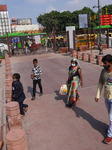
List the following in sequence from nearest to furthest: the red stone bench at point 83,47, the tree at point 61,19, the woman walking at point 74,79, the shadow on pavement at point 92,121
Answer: the shadow on pavement at point 92,121 → the woman walking at point 74,79 → the red stone bench at point 83,47 → the tree at point 61,19

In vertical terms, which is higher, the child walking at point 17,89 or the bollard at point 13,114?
the child walking at point 17,89

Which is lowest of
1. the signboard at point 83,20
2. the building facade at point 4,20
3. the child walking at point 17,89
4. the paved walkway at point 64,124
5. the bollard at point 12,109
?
the paved walkway at point 64,124

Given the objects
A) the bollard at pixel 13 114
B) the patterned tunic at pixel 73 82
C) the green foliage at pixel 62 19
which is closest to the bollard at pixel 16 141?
the bollard at pixel 13 114

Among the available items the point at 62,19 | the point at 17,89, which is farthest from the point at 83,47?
the point at 62,19

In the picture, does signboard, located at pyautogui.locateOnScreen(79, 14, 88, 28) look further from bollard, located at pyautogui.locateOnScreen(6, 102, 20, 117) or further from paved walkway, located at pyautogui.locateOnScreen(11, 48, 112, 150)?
bollard, located at pyautogui.locateOnScreen(6, 102, 20, 117)

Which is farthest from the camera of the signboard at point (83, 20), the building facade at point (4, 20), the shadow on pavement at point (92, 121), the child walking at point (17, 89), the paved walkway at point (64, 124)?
the building facade at point (4, 20)

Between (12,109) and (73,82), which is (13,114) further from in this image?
(73,82)

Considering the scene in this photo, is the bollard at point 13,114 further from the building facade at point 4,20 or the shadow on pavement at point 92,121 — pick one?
the building facade at point 4,20

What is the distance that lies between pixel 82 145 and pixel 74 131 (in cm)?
55

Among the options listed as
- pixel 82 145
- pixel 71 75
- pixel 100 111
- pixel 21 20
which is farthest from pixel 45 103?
pixel 21 20

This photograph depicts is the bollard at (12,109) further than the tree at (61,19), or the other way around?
the tree at (61,19)

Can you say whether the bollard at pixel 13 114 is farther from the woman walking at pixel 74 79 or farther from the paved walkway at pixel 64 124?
the woman walking at pixel 74 79

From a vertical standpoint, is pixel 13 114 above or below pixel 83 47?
below

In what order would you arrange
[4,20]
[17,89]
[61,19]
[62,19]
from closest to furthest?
[17,89]
[62,19]
[61,19]
[4,20]
